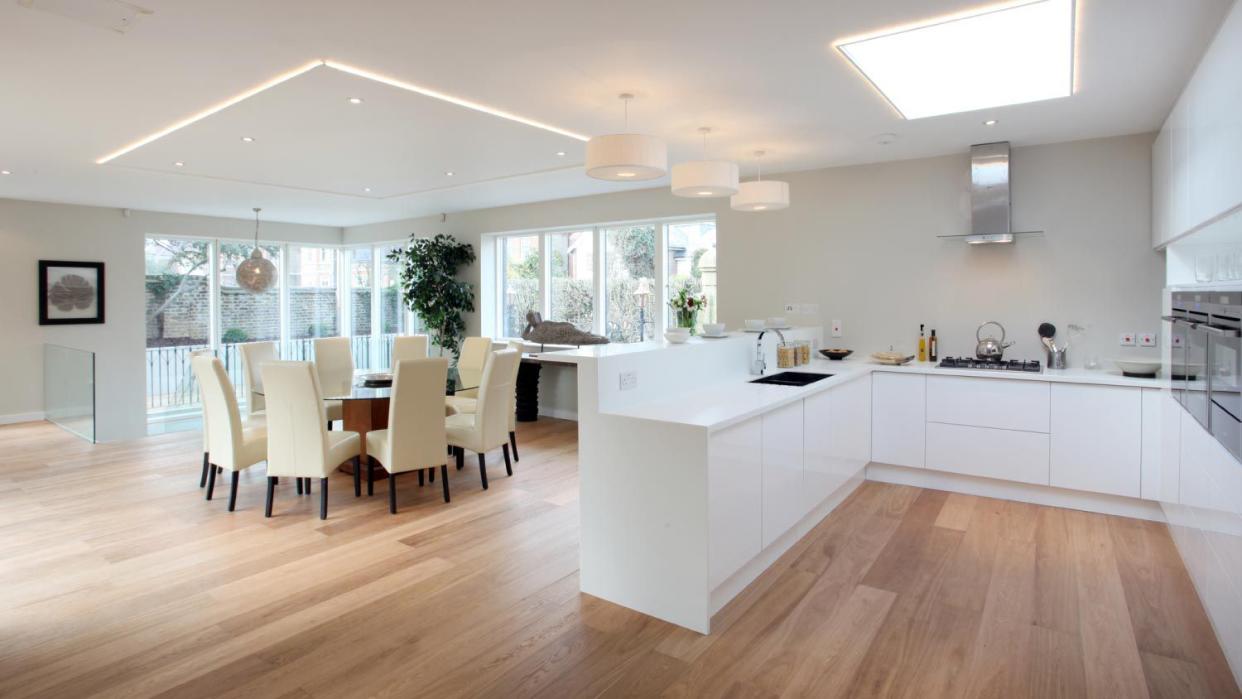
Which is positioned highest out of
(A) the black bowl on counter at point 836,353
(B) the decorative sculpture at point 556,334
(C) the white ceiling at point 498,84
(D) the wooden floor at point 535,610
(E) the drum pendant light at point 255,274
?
(C) the white ceiling at point 498,84

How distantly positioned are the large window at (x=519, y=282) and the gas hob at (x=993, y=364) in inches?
178

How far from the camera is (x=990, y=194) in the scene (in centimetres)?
462

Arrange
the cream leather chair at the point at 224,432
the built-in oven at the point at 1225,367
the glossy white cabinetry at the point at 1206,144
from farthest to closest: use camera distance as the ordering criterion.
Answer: the cream leather chair at the point at 224,432 < the glossy white cabinetry at the point at 1206,144 < the built-in oven at the point at 1225,367

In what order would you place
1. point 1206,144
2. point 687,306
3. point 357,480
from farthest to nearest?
point 687,306
point 357,480
point 1206,144

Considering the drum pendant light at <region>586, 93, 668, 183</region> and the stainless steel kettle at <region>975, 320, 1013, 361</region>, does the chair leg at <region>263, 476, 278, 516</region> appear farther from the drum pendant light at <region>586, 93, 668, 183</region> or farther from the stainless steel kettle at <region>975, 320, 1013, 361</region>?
the stainless steel kettle at <region>975, 320, 1013, 361</region>

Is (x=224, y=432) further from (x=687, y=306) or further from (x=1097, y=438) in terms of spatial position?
(x=1097, y=438)

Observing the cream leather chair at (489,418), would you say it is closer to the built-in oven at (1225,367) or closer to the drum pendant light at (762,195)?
the drum pendant light at (762,195)

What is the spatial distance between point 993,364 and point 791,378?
1513 millimetres

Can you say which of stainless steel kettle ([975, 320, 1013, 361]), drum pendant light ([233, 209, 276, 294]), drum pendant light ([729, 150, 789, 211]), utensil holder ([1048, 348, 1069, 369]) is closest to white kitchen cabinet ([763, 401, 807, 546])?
drum pendant light ([729, 150, 789, 211])

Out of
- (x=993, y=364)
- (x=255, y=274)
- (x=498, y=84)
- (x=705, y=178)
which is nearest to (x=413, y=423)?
(x=498, y=84)

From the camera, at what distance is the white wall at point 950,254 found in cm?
441

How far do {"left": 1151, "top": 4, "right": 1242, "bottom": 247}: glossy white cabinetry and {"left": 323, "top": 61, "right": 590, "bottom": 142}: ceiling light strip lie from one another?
3185 millimetres

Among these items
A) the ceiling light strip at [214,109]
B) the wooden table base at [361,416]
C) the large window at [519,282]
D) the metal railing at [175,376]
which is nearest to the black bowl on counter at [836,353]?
the wooden table base at [361,416]

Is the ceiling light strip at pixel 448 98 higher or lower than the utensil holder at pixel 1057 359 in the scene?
higher
